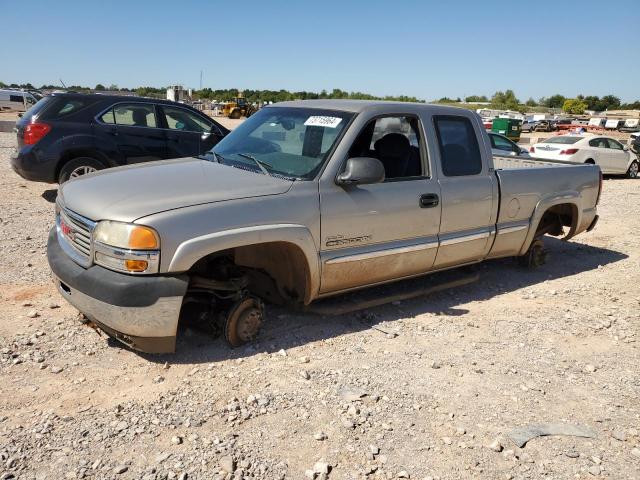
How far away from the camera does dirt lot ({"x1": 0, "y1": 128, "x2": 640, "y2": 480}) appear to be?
2785 mm

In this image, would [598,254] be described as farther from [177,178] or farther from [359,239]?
[177,178]

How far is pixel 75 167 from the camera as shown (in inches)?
324

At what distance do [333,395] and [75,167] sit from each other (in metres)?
6.53

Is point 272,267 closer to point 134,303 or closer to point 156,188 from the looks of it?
point 156,188

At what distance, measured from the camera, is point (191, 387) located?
134 inches

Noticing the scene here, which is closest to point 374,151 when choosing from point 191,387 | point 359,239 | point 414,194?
point 414,194

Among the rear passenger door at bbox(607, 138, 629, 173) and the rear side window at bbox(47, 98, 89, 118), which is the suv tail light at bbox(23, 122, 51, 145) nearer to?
the rear side window at bbox(47, 98, 89, 118)

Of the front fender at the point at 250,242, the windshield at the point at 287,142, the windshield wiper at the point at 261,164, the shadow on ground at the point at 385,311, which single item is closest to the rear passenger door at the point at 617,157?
the shadow on ground at the point at 385,311

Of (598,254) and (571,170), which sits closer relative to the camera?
(571,170)

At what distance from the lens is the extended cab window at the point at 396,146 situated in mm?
4605

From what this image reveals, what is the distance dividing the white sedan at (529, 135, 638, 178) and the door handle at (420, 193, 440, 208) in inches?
516

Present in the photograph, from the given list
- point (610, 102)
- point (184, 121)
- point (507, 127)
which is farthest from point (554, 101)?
point (184, 121)

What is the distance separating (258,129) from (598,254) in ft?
17.7

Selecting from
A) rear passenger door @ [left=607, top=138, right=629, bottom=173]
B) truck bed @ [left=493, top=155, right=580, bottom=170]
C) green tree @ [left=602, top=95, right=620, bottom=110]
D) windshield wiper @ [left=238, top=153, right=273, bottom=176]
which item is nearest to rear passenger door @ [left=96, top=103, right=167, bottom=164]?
windshield wiper @ [left=238, top=153, right=273, bottom=176]
